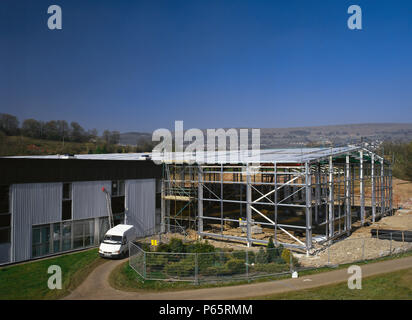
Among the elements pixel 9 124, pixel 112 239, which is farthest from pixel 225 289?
pixel 9 124

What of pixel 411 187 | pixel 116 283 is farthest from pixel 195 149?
pixel 411 187

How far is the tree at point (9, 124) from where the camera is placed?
7718cm

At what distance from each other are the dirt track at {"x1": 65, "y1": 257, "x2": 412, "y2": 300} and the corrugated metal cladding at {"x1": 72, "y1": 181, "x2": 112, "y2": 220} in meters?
6.00

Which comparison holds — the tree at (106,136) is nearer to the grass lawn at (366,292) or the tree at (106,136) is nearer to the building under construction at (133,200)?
the building under construction at (133,200)

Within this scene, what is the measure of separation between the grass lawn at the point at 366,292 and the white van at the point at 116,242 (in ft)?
32.0

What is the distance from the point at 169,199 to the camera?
26.1 metres

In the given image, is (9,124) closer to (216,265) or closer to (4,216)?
(4,216)

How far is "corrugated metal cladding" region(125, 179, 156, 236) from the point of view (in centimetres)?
2433

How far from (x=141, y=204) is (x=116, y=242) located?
5511 mm

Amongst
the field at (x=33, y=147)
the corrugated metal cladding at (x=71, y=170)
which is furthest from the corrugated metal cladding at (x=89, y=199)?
the field at (x=33, y=147)
